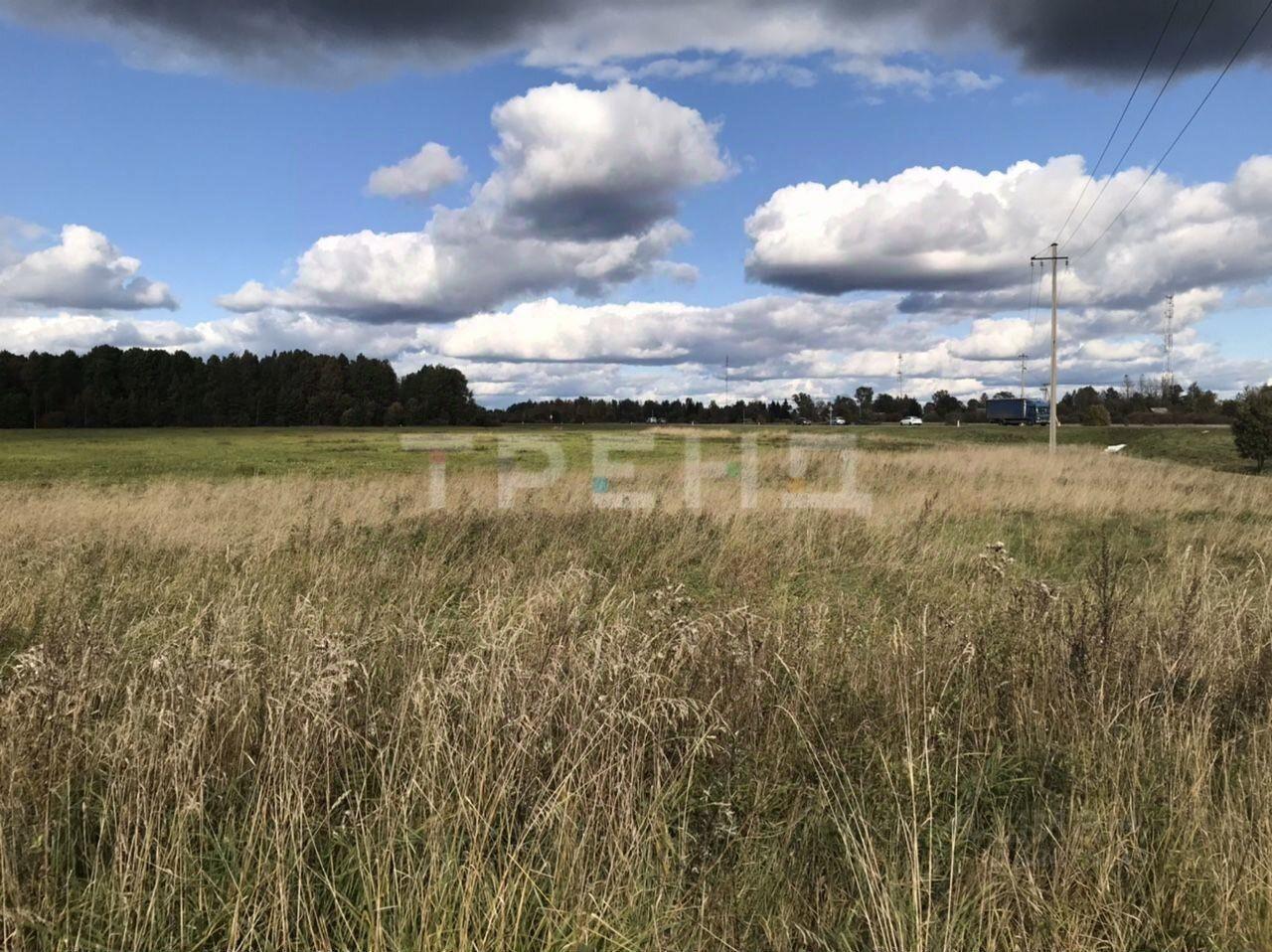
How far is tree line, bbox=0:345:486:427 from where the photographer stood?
95.8m

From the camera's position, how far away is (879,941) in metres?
2.38

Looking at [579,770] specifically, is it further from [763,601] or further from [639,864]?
[763,601]

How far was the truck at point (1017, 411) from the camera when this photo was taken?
114688mm

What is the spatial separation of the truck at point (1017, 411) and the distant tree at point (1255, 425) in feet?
280

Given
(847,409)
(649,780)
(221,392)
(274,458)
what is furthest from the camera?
(847,409)

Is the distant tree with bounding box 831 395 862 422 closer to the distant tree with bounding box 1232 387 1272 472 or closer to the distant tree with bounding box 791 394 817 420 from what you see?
the distant tree with bounding box 791 394 817 420

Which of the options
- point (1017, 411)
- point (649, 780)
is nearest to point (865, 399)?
point (1017, 411)

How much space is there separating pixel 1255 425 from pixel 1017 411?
91.7 metres

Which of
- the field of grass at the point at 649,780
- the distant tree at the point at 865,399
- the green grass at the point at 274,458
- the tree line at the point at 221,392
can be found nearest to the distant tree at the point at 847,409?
the distant tree at the point at 865,399

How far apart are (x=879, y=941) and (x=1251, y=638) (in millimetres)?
4116

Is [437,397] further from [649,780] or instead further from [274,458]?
[649,780]

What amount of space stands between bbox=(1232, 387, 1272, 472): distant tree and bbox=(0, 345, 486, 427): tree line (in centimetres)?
10420

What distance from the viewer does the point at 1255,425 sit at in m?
32.1

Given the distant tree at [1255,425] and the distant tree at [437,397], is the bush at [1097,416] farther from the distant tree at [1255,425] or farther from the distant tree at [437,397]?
the distant tree at [437,397]
